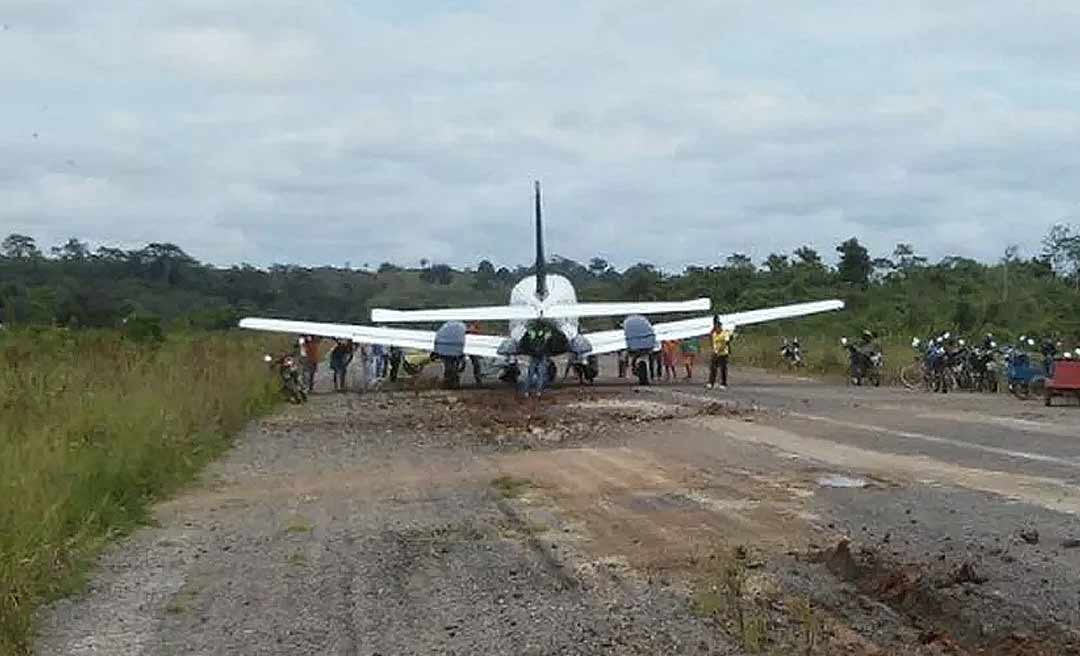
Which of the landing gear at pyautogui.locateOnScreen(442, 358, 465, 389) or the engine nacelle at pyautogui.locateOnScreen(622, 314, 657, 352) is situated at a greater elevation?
the engine nacelle at pyautogui.locateOnScreen(622, 314, 657, 352)

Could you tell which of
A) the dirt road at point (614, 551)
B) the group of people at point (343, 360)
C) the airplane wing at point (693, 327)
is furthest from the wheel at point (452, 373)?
the dirt road at point (614, 551)

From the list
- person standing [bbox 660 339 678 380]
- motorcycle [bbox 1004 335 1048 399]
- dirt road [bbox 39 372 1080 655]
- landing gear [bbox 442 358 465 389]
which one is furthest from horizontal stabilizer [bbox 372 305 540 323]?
dirt road [bbox 39 372 1080 655]

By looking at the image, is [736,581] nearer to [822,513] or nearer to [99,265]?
[822,513]

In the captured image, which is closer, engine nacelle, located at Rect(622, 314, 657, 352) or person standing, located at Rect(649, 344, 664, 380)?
engine nacelle, located at Rect(622, 314, 657, 352)

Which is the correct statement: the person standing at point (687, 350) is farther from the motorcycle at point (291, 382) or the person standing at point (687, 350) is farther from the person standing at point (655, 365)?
the motorcycle at point (291, 382)

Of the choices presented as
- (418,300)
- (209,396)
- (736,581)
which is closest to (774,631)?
(736,581)

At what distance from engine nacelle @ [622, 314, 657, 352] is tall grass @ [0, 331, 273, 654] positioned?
1033 cm

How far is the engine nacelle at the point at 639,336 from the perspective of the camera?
3566cm

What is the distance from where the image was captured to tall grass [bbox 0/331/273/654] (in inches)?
397

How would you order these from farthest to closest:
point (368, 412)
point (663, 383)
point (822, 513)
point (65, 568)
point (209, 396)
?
point (663, 383) → point (368, 412) → point (209, 396) → point (822, 513) → point (65, 568)

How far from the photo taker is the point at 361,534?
38.5 feet

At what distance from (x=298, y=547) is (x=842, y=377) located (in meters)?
29.0

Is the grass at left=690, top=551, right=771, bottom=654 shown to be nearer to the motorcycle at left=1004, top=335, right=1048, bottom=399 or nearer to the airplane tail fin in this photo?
the motorcycle at left=1004, top=335, right=1048, bottom=399

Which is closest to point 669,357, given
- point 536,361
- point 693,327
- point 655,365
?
point 693,327
